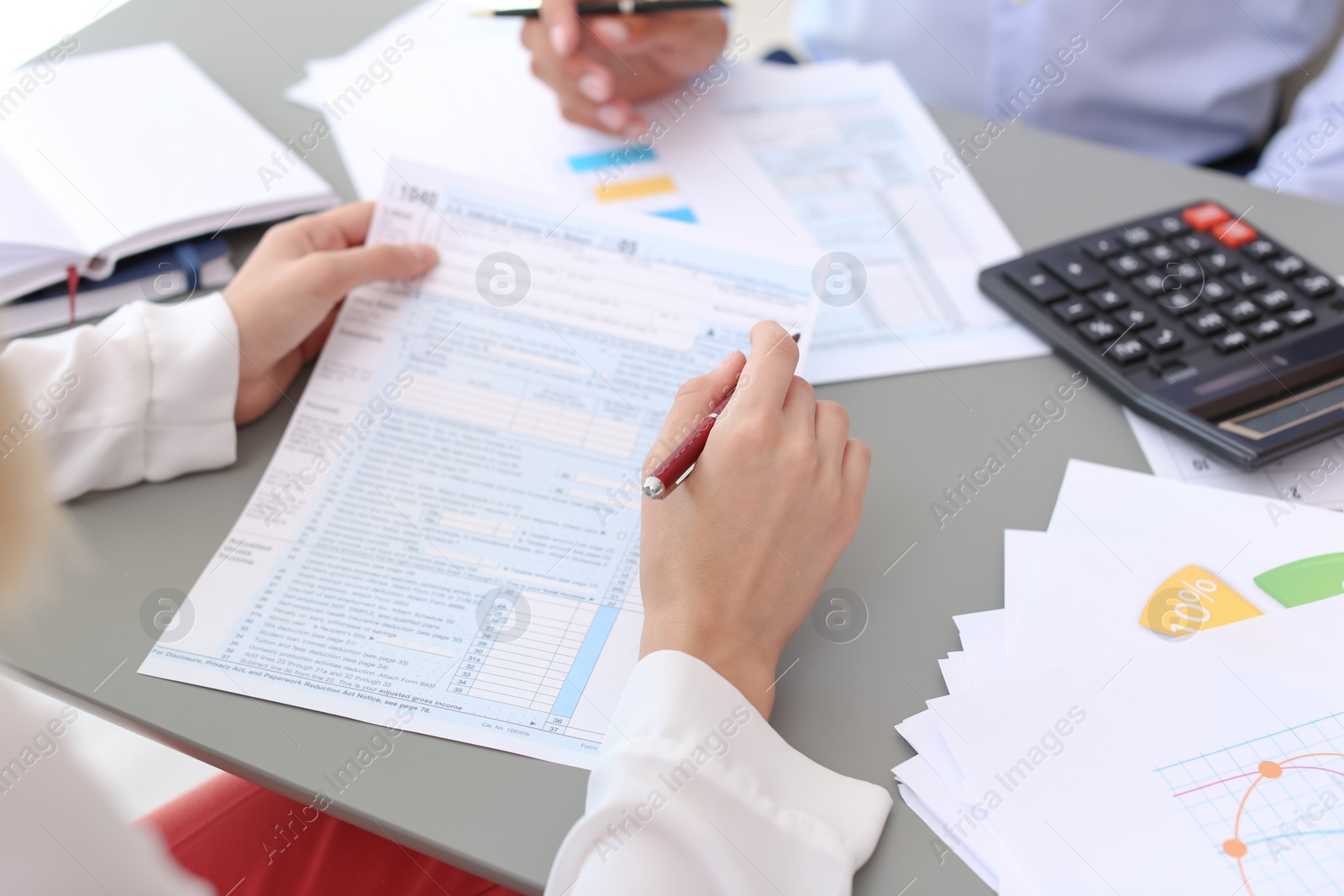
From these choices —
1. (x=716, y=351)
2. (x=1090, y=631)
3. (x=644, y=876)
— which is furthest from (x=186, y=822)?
(x=1090, y=631)

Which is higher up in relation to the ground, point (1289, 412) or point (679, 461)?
point (679, 461)

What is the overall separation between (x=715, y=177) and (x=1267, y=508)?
546mm

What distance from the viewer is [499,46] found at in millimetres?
1068

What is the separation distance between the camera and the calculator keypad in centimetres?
72

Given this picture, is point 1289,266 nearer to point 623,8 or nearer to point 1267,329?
point 1267,329

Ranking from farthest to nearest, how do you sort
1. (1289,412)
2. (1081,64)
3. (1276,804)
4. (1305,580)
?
(1081,64), (1289,412), (1305,580), (1276,804)

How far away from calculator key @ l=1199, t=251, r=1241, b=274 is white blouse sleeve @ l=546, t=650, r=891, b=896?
53 centimetres

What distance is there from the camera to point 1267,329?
2.35ft

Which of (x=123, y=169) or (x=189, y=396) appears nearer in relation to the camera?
(x=189, y=396)

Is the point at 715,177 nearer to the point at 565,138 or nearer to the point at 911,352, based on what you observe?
the point at 565,138

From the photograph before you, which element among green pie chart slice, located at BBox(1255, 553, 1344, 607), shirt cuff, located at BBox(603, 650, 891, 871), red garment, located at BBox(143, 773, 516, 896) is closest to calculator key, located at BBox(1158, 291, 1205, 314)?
green pie chart slice, located at BBox(1255, 553, 1344, 607)

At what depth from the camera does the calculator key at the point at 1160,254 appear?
77 centimetres

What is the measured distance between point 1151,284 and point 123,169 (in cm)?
87

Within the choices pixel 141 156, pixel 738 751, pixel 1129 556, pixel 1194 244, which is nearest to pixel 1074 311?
pixel 1194 244
